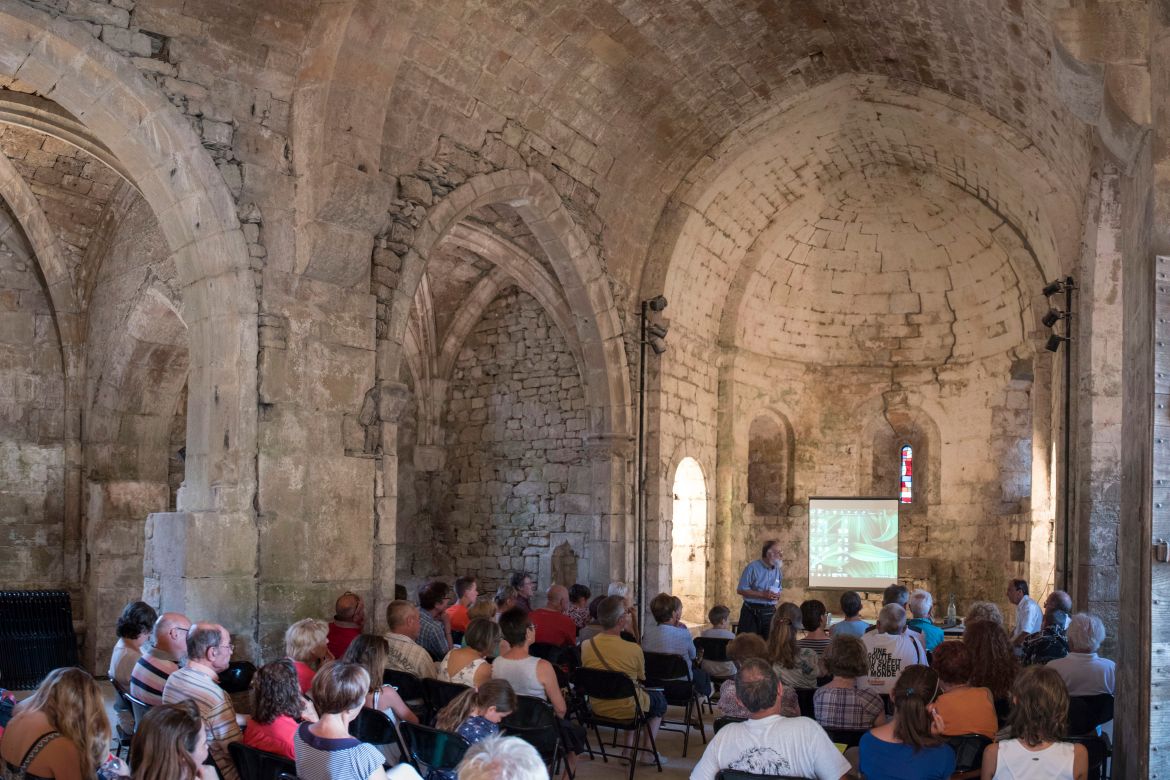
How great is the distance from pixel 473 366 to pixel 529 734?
9049 millimetres

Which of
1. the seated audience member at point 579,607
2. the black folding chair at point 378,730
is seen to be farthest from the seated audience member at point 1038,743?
the seated audience member at point 579,607

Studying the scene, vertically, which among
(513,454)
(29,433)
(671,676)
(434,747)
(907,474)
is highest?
(29,433)

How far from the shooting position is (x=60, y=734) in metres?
3.21

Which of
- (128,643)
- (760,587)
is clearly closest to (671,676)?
(760,587)

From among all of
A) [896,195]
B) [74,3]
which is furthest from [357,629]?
[896,195]

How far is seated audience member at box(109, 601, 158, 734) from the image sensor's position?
17.9 ft

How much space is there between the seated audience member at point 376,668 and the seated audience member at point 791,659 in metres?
1.95

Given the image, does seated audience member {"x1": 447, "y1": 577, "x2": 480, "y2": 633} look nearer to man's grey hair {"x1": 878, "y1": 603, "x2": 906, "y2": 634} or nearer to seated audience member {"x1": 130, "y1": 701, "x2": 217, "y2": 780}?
man's grey hair {"x1": 878, "y1": 603, "x2": 906, "y2": 634}

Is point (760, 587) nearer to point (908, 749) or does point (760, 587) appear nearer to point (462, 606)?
point (462, 606)

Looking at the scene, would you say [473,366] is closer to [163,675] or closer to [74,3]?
[74,3]

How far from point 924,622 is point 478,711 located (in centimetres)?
386

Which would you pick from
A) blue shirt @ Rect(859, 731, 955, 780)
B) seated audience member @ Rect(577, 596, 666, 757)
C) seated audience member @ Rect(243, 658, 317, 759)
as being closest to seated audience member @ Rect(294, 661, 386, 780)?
seated audience member @ Rect(243, 658, 317, 759)

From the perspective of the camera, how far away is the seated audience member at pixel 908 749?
345 cm

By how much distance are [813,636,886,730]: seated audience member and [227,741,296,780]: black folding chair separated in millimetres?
2155
